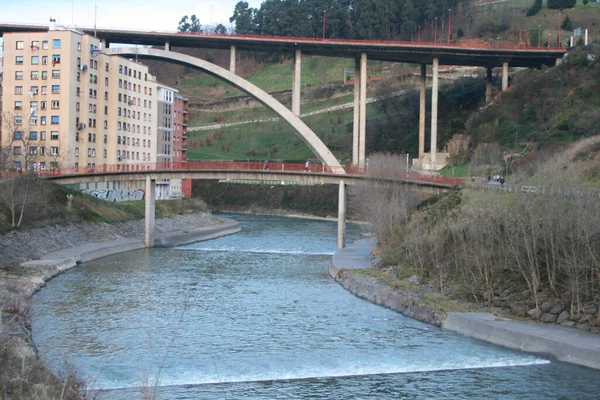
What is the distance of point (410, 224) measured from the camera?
37844 mm

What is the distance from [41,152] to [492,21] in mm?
74920

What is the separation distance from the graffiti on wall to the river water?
26236mm

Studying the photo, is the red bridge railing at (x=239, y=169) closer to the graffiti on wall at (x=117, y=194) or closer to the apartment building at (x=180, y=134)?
the graffiti on wall at (x=117, y=194)

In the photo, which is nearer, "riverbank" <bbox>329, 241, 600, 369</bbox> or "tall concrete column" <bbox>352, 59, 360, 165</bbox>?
"riverbank" <bbox>329, 241, 600, 369</bbox>

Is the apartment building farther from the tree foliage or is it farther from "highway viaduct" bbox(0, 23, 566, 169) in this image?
the tree foliage

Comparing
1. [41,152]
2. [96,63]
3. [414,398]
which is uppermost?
[96,63]

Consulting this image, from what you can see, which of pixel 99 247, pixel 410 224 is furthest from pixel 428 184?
pixel 99 247

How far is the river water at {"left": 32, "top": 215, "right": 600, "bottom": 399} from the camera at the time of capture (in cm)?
1869

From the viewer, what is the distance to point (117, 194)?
64.2 meters

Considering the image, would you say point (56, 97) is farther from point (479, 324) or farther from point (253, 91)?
point (479, 324)

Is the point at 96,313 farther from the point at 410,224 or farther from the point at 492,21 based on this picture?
the point at 492,21

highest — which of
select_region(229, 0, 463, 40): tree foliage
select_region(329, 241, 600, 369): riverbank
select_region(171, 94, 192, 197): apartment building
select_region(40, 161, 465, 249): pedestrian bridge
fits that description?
select_region(229, 0, 463, 40): tree foliage

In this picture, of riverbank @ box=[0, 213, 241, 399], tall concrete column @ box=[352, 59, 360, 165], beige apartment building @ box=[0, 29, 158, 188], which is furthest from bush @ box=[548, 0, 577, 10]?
beige apartment building @ box=[0, 29, 158, 188]

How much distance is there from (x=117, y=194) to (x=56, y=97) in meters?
9.69
